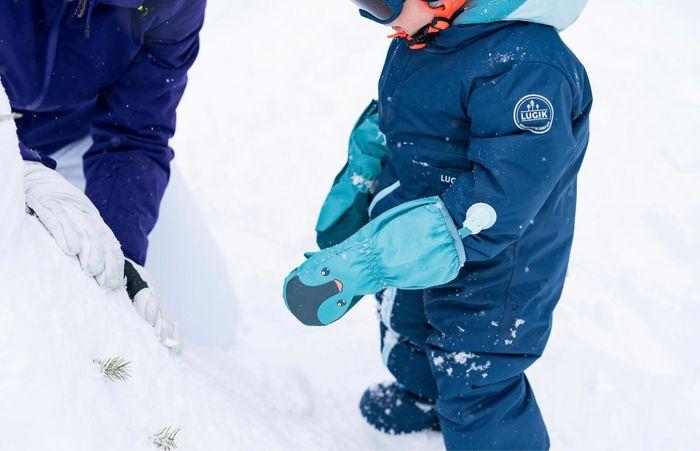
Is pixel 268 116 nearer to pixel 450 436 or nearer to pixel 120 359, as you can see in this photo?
pixel 450 436

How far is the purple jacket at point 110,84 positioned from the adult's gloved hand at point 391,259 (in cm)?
61

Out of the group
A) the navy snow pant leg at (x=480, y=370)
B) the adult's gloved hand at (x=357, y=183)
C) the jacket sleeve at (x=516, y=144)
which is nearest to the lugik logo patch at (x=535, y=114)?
the jacket sleeve at (x=516, y=144)

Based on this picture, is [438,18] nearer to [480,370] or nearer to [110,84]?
[480,370]

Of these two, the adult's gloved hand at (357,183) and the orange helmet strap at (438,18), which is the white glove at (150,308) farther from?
the orange helmet strap at (438,18)

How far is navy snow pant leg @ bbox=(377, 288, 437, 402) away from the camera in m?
2.23

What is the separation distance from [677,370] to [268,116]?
270 cm

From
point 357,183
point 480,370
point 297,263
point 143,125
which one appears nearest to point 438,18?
point 357,183

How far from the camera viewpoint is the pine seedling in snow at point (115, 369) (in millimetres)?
1368

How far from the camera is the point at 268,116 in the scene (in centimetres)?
433

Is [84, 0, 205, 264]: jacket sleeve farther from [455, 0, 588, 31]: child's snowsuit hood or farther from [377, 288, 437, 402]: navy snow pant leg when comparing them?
[455, 0, 588, 31]: child's snowsuit hood

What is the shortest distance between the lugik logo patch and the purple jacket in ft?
Result: 3.47

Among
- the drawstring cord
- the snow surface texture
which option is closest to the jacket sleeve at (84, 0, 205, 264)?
the drawstring cord

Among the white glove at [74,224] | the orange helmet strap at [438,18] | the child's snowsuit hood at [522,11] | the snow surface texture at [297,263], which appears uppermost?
the child's snowsuit hood at [522,11]

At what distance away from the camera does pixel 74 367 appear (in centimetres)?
129
